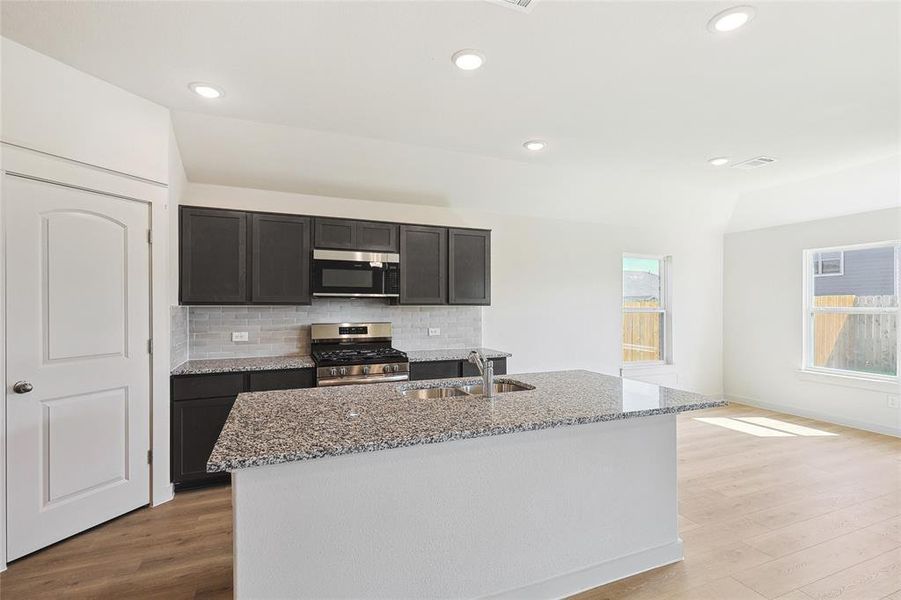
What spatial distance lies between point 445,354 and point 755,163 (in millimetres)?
3468

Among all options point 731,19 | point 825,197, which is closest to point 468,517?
point 731,19

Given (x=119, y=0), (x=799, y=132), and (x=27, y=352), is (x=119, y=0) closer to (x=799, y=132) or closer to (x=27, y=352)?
(x=27, y=352)

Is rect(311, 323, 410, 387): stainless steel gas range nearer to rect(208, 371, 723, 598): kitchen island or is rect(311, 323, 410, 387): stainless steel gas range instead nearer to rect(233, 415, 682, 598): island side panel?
rect(208, 371, 723, 598): kitchen island

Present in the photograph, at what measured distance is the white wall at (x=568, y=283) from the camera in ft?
16.3

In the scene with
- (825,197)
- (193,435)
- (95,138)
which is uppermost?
(825,197)

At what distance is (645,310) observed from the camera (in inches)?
242

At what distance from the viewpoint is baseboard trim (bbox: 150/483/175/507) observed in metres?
3.13

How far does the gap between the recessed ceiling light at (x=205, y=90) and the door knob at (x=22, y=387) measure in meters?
1.91

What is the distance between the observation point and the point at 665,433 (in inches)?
93.8

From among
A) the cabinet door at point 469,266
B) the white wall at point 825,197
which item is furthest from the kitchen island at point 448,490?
the white wall at point 825,197

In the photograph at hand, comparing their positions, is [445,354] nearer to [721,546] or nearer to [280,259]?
[280,259]

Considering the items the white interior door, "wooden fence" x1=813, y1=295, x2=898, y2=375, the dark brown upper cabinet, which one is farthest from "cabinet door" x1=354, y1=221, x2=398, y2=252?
"wooden fence" x1=813, y1=295, x2=898, y2=375

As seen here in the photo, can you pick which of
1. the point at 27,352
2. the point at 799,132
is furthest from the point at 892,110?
the point at 27,352

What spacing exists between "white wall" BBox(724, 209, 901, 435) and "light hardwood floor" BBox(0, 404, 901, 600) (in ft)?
4.39
